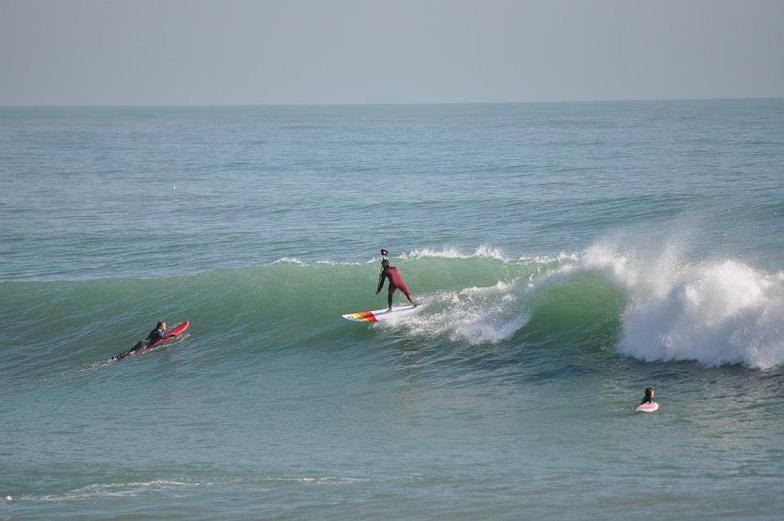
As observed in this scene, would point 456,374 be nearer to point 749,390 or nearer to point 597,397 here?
point 597,397

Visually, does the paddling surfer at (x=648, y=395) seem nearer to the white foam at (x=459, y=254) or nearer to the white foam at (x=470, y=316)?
the white foam at (x=470, y=316)

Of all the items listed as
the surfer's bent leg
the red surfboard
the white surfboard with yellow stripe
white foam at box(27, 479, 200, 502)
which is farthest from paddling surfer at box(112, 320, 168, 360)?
white foam at box(27, 479, 200, 502)

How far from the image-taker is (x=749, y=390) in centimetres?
1750

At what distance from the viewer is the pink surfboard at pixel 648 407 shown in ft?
54.8

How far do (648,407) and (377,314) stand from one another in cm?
854

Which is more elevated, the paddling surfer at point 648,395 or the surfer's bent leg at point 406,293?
the surfer's bent leg at point 406,293

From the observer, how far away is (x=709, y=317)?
2022 cm

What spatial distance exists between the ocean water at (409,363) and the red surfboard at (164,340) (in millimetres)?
445

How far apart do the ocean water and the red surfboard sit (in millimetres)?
445

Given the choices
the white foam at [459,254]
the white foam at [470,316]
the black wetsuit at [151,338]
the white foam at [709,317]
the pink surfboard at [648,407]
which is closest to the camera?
the pink surfboard at [648,407]

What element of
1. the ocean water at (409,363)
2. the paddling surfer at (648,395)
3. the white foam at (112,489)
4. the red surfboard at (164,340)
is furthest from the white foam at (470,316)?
the white foam at (112,489)

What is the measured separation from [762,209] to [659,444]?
23263 mm

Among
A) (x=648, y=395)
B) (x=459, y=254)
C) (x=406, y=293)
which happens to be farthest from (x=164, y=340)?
(x=648, y=395)

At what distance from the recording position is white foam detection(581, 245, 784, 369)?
19109 millimetres
